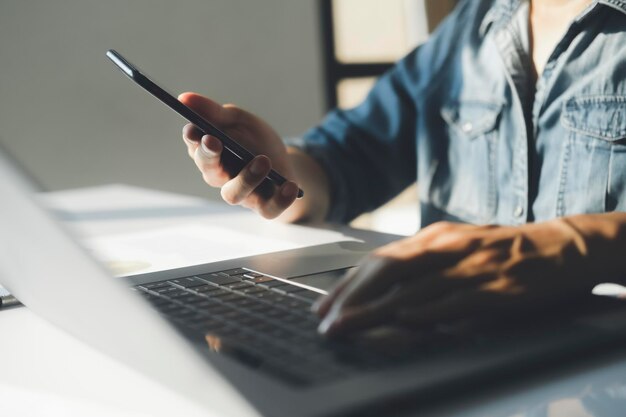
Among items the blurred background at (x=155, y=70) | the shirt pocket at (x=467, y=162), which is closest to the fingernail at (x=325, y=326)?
the shirt pocket at (x=467, y=162)

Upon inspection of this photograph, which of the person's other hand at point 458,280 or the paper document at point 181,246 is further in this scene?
the paper document at point 181,246

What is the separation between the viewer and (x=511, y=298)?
16.4 inches

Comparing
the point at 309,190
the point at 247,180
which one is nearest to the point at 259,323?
the point at 247,180

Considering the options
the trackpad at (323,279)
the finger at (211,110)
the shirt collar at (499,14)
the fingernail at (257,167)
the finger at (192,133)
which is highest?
the shirt collar at (499,14)

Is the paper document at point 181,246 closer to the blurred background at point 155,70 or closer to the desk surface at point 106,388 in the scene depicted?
the desk surface at point 106,388

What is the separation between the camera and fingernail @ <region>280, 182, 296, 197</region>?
0.78 metres

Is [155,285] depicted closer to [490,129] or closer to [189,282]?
[189,282]

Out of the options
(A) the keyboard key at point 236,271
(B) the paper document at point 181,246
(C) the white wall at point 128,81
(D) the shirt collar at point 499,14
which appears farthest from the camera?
(C) the white wall at point 128,81

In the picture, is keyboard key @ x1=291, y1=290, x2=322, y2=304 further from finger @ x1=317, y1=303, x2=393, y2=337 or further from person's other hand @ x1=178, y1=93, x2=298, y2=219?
person's other hand @ x1=178, y1=93, x2=298, y2=219

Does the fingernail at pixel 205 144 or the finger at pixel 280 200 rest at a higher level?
the fingernail at pixel 205 144

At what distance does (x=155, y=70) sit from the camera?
2580mm

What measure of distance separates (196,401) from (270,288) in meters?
0.16

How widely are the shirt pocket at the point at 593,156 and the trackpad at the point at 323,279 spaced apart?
43 centimetres

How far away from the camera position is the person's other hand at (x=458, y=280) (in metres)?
0.39
